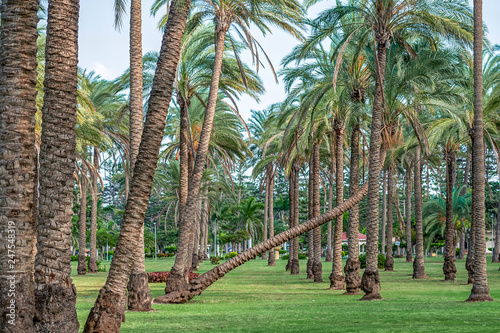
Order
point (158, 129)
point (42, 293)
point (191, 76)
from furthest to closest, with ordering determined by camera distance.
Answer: point (191, 76), point (158, 129), point (42, 293)

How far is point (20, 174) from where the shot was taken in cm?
605

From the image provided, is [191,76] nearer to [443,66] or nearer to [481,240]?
[443,66]

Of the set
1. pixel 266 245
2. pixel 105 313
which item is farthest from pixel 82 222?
pixel 105 313

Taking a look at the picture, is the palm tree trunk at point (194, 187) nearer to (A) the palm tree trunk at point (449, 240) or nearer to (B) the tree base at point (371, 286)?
(B) the tree base at point (371, 286)

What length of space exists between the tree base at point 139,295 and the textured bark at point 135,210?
5.47m

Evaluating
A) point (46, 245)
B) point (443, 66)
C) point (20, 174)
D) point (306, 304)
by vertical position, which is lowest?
point (306, 304)

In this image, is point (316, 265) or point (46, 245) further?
point (316, 265)

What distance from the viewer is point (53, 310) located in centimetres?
717

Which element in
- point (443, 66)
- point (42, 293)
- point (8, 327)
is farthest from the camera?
point (443, 66)

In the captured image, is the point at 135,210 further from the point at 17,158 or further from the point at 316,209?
the point at 316,209

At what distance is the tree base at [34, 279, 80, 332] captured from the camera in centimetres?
714

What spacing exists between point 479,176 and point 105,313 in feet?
41.7

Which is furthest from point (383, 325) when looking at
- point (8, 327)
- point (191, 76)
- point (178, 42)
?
point (191, 76)

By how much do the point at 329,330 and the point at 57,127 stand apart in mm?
5669
